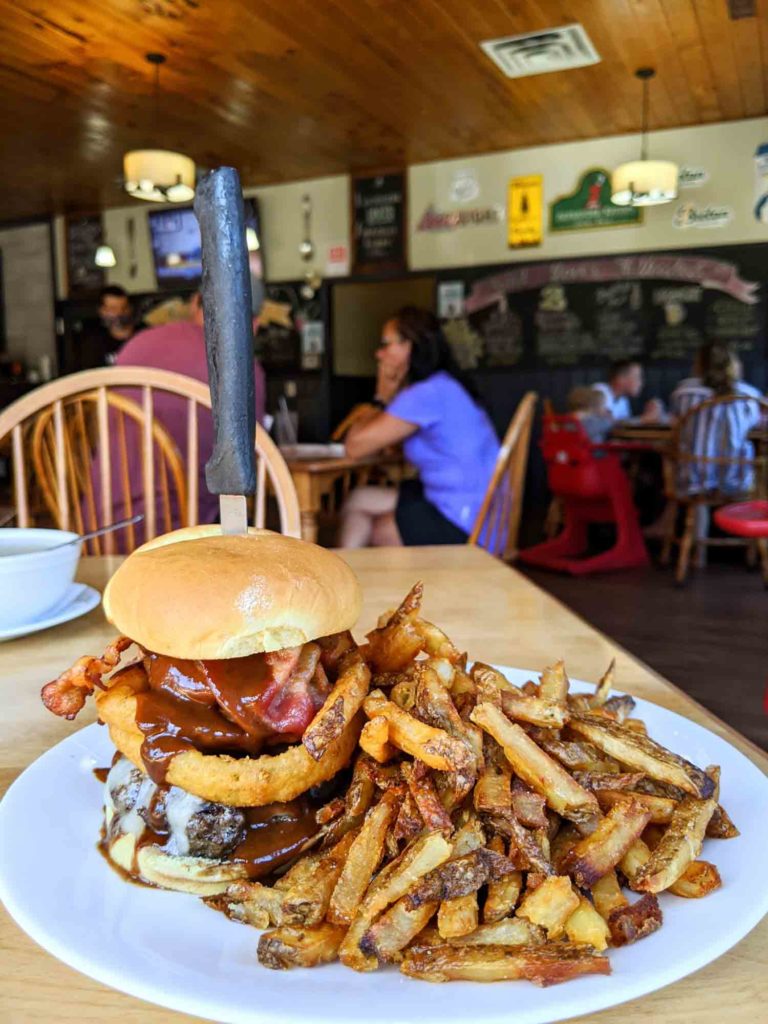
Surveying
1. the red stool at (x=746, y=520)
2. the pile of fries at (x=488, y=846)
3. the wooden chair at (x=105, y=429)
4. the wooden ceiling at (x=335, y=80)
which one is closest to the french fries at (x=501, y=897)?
the pile of fries at (x=488, y=846)

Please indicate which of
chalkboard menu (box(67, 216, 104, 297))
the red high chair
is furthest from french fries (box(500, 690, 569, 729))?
chalkboard menu (box(67, 216, 104, 297))

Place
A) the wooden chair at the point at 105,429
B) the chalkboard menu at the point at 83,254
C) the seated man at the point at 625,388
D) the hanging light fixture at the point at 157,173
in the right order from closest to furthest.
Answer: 1. the wooden chair at the point at 105,429
2. the hanging light fixture at the point at 157,173
3. the seated man at the point at 625,388
4. the chalkboard menu at the point at 83,254

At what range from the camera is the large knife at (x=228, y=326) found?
2.19 feet

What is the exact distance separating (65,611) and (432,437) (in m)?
2.88

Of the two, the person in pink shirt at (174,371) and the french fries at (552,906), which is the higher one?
the person in pink shirt at (174,371)

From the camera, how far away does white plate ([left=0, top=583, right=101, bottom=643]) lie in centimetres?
126

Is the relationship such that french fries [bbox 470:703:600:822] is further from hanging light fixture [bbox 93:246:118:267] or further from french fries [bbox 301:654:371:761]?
hanging light fixture [bbox 93:246:118:267]

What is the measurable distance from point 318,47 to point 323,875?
6.43 meters

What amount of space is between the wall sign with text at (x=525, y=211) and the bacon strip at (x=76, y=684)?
851cm

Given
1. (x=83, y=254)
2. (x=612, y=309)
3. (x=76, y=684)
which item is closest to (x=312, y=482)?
(x=76, y=684)

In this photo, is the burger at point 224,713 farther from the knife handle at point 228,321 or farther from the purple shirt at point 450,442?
the purple shirt at point 450,442

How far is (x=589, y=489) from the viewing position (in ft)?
21.6

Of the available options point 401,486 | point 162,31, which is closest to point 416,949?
point 401,486

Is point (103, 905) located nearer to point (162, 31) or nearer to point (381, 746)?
point (381, 746)
